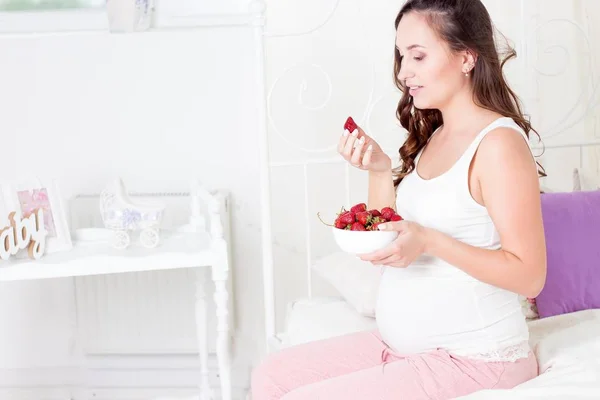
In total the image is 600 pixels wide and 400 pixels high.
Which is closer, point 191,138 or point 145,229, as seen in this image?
point 145,229

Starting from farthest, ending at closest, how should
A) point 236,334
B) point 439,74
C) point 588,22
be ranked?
point 236,334
point 588,22
point 439,74

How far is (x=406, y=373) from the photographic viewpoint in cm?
142

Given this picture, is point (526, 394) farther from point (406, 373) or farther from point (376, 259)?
point (376, 259)

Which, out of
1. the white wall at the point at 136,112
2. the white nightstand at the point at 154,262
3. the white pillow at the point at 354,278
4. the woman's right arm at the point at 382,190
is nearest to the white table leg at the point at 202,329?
the white wall at the point at 136,112

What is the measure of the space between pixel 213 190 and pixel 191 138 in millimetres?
177

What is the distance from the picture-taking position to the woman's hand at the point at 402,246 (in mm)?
1387

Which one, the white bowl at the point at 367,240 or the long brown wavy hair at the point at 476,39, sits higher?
the long brown wavy hair at the point at 476,39

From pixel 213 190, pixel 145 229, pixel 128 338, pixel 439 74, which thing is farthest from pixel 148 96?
pixel 439 74

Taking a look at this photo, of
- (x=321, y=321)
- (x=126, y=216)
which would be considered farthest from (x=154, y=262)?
(x=321, y=321)

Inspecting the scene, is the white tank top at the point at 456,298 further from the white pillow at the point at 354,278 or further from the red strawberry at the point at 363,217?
the white pillow at the point at 354,278

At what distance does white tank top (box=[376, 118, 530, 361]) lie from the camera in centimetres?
147

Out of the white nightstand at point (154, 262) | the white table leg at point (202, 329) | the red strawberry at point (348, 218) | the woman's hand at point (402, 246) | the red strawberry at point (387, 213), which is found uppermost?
the red strawberry at point (387, 213)

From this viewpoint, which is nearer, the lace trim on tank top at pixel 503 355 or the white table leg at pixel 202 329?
the lace trim on tank top at pixel 503 355

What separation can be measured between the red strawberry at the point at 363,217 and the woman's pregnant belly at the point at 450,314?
6.4 inches
